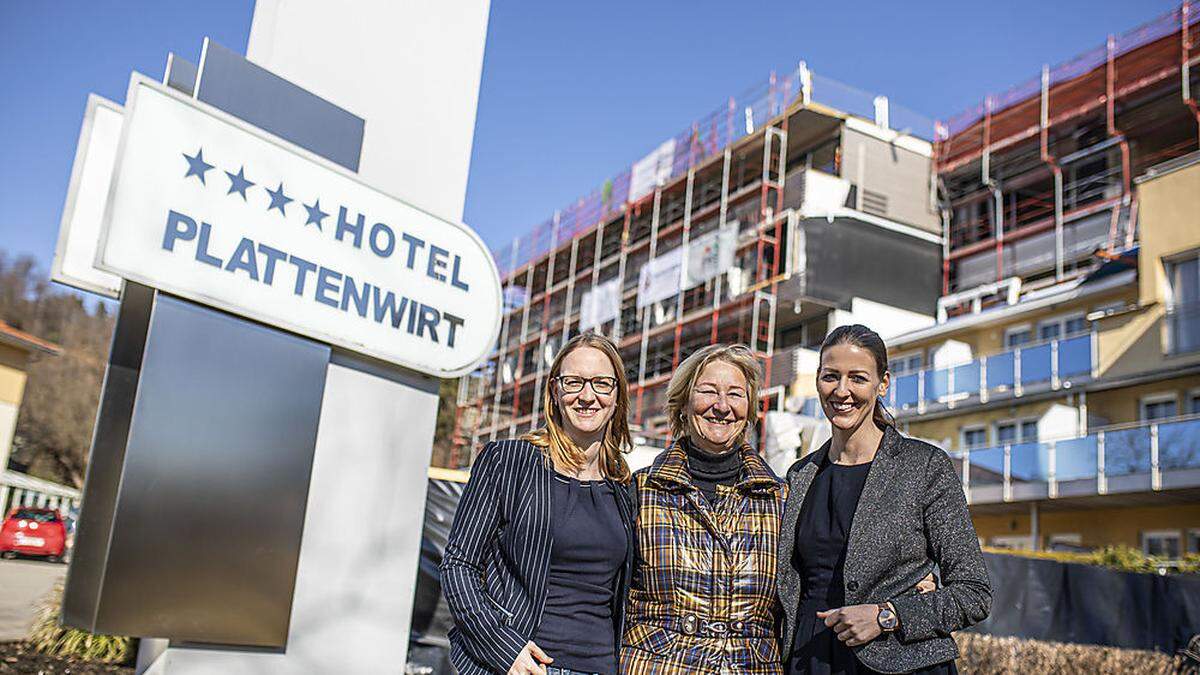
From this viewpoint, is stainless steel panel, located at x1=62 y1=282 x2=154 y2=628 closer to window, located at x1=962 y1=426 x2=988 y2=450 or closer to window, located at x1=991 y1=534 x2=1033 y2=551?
window, located at x1=991 y1=534 x2=1033 y2=551

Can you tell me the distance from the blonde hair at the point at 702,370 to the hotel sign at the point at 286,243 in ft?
6.15

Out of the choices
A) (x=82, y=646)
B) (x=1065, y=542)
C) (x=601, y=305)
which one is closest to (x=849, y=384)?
(x=82, y=646)

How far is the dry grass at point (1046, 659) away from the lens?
27.5ft

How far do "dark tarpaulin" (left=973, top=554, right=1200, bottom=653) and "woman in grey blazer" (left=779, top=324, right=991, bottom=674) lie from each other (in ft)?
28.4

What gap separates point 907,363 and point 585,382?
26108mm

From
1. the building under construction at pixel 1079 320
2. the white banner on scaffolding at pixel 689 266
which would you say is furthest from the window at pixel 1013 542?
the white banner on scaffolding at pixel 689 266

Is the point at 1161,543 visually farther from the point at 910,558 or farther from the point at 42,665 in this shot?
the point at 910,558

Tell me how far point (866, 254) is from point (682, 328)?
748 centimetres

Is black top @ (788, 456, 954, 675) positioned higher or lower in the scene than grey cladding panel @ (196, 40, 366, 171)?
lower

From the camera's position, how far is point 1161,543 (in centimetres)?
2036

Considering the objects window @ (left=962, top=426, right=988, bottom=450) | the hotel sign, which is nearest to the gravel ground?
the hotel sign

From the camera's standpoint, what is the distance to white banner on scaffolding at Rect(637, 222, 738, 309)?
1297 inches

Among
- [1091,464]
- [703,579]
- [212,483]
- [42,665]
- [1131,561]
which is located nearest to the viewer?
[703,579]

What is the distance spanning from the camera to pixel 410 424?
4.83 meters
